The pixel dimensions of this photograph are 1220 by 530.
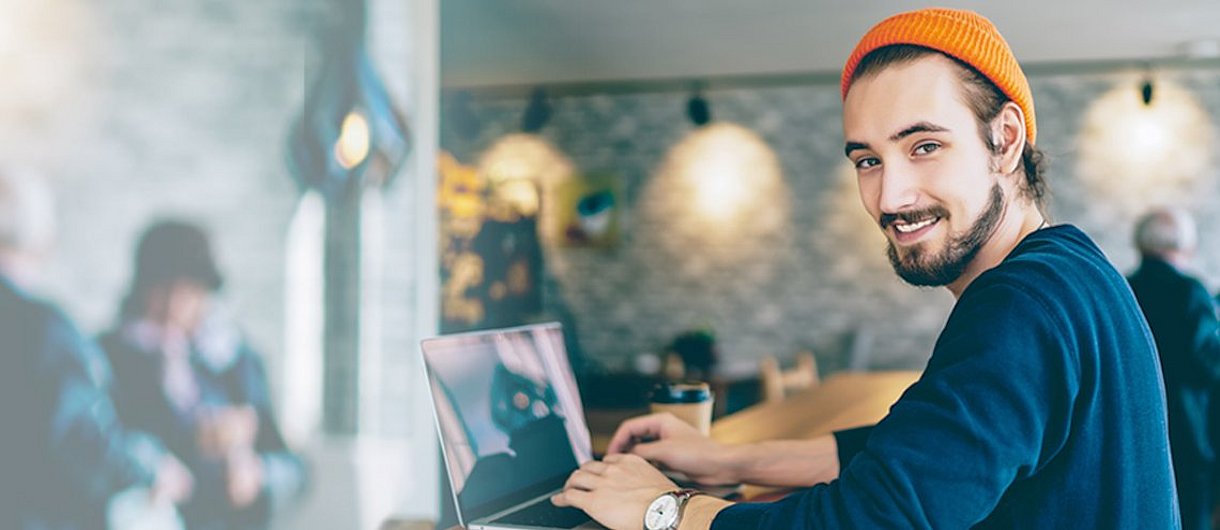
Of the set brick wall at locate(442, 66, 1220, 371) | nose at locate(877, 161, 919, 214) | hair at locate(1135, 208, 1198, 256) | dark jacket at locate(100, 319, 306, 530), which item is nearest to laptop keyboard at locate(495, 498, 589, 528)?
nose at locate(877, 161, 919, 214)

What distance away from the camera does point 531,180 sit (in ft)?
25.0

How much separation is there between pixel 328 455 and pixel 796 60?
12.5 ft

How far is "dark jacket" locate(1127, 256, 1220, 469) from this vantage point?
365cm

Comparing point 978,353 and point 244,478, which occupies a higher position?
point 978,353

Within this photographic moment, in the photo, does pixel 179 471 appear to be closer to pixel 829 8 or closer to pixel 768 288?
pixel 829 8

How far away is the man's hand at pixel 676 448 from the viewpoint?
1.40 meters

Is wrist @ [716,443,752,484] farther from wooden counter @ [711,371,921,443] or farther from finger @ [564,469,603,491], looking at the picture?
wooden counter @ [711,371,921,443]

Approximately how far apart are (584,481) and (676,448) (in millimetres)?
256

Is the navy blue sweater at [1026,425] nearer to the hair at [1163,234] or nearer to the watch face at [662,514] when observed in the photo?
the watch face at [662,514]

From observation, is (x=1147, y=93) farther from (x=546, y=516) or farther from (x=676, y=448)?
(x=546, y=516)

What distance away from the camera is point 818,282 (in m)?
7.02

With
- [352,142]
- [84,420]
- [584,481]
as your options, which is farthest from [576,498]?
[352,142]

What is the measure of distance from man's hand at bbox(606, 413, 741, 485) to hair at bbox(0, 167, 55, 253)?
2.22 metres

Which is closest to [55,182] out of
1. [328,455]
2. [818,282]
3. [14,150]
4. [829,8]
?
[14,150]
